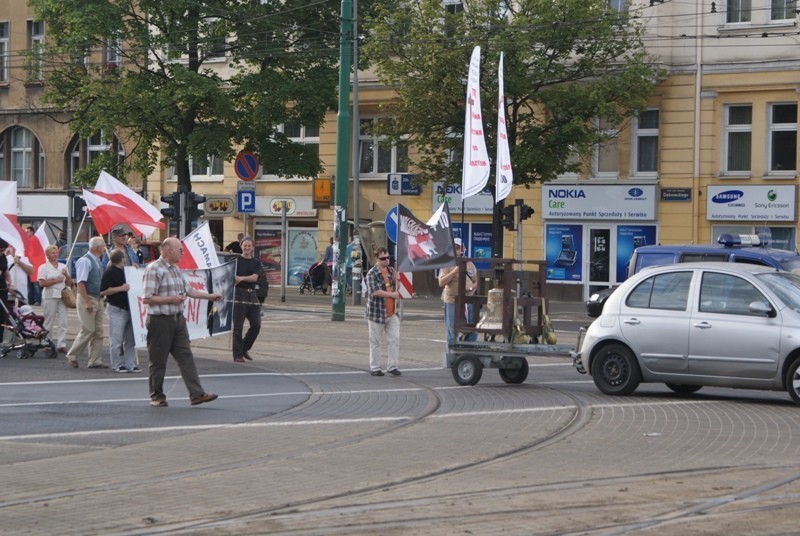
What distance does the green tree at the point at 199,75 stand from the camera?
1478 inches

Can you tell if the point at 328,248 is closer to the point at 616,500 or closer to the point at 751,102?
the point at 751,102

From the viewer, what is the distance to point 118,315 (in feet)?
58.4

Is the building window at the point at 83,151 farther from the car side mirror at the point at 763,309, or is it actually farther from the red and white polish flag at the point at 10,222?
the car side mirror at the point at 763,309

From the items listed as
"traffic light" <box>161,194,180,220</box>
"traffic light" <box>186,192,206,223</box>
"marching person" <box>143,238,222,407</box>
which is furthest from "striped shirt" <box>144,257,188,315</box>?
"traffic light" <box>161,194,180,220</box>

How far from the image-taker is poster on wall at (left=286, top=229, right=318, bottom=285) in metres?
44.8

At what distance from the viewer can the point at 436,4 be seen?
113 ft

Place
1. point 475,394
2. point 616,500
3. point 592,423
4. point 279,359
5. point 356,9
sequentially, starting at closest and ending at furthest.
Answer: point 616,500 < point 592,423 < point 475,394 < point 279,359 < point 356,9

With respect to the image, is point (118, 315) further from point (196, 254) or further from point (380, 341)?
point (380, 341)

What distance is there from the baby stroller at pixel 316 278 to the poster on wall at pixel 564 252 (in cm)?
724

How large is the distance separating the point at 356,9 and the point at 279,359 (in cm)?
1766

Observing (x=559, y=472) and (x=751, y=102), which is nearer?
(x=559, y=472)

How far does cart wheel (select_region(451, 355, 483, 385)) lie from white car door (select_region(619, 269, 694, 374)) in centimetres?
211

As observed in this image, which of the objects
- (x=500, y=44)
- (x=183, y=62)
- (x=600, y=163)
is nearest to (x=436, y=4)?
(x=500, y=44)

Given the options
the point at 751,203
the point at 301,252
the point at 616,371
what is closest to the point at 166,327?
the point at 616,371
